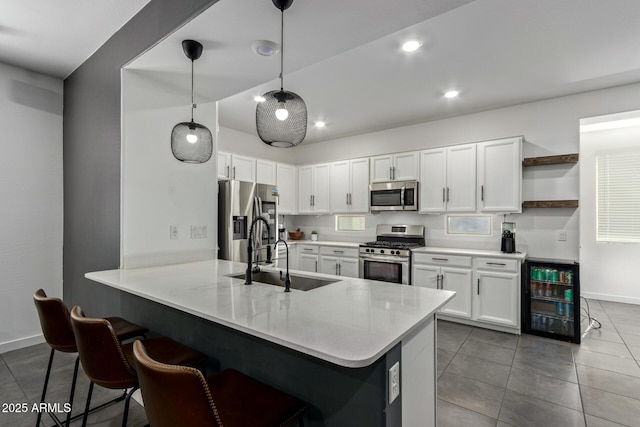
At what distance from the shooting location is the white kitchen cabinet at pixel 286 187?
5508 millimetres

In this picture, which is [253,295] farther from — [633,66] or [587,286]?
[587,286]


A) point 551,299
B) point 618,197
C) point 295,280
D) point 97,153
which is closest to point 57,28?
point 97,153

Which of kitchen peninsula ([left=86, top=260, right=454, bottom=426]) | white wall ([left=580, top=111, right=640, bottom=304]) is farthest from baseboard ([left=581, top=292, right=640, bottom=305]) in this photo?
kitchen peninsula ([left=86, top=260, right=454, bottom=426])

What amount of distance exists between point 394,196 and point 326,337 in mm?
3832

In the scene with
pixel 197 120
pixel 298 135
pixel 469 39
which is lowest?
pixel 298 135

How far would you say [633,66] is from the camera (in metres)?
3.02

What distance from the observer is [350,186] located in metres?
5.21

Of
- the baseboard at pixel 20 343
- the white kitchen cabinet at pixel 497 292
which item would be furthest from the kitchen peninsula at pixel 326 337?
the white kitchen cabinet at pixel 497 292

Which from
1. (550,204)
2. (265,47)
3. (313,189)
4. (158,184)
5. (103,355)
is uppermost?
(265,47)

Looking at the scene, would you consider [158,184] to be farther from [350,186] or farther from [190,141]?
[350,186]

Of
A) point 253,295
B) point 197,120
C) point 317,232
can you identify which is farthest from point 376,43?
point 317,232

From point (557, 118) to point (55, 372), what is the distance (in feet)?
19.7

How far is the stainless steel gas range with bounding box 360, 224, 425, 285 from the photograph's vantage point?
13.9 ft

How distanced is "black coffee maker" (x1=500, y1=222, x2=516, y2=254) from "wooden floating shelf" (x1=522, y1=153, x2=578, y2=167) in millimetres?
810
